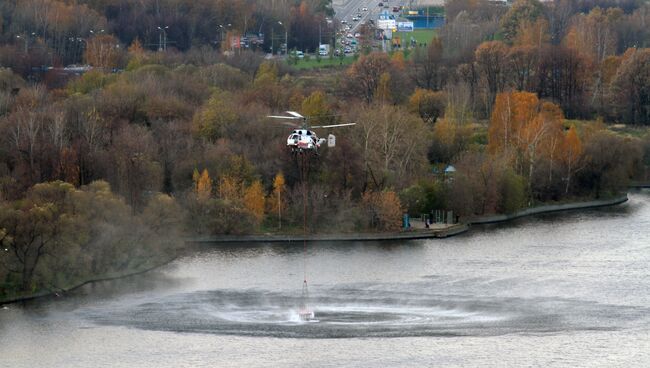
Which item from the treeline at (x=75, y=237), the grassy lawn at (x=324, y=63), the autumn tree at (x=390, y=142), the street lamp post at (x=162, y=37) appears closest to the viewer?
the treeline at (x=75, y=237)

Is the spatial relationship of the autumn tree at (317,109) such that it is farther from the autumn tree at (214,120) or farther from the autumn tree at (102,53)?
the autumn tree at (102,53)

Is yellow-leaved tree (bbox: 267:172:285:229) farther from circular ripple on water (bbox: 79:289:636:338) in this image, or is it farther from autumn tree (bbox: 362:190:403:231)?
circular ripple on water (bbox: 79:289:636:338)

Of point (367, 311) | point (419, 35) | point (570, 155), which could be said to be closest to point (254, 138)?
point (570, 155)

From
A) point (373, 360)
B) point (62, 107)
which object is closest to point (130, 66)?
point (62, 107)

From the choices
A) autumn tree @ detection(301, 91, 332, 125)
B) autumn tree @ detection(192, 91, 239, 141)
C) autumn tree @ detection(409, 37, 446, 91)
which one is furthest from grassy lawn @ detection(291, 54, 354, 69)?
autumn tree @ detection(192, 91, 239, 141)

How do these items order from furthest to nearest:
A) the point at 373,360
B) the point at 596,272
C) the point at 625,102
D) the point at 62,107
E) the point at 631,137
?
the point at 625,102 < the point at 631,137 < the point at 62,107 < the point at 596,272 < the point at 373,360

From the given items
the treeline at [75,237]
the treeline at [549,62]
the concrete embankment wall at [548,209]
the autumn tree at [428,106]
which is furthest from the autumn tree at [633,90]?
the treeline at [75,237]

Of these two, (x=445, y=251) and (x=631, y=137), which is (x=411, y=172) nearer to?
(x=445, y=251)
